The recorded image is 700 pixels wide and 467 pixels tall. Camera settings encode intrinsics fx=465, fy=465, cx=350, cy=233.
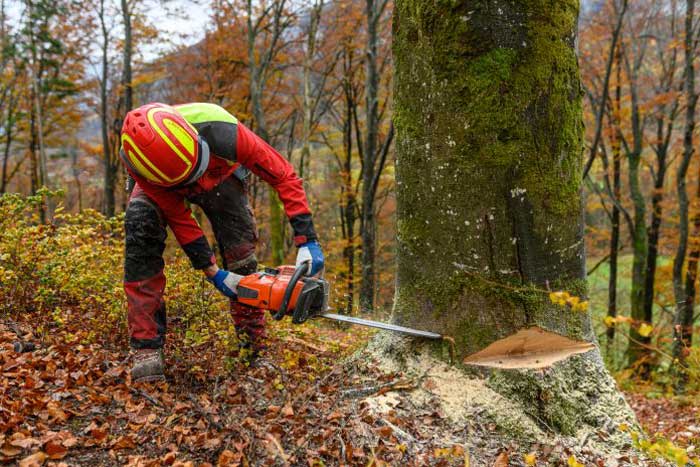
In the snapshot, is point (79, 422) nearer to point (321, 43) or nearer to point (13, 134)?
point (321, 43)

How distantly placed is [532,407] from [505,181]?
1.09 m

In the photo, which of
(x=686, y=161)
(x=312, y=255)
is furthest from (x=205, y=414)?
(x=686, y=161)

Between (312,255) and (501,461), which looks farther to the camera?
(312,255)

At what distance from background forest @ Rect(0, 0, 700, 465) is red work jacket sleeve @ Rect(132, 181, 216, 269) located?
2.22 ft

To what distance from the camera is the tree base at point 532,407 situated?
2133mm

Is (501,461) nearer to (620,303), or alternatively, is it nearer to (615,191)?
(615,191)

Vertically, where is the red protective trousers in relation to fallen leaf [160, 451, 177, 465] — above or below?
above

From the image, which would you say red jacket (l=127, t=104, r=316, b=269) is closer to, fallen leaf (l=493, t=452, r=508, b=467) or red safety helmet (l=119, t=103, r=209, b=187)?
red safety helmet (l=119, t=103, r=209, b=187)

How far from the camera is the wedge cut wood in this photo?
2291mm

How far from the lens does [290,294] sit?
2.66 m

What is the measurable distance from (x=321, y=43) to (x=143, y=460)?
13983 millimetres

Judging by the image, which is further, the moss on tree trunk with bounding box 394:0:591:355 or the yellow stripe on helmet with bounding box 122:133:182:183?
the yellow stripe on helmet with bounding box 122:133:182:183

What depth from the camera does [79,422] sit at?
2.29 m

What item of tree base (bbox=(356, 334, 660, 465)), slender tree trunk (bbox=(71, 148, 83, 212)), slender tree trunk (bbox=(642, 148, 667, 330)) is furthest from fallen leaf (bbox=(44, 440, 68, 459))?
slender tree trunk (bbox=(71, 148, 83, 212))
